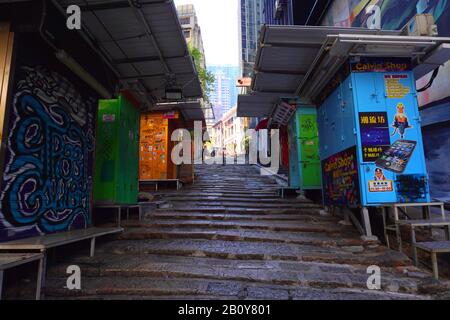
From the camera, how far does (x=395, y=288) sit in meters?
3.20

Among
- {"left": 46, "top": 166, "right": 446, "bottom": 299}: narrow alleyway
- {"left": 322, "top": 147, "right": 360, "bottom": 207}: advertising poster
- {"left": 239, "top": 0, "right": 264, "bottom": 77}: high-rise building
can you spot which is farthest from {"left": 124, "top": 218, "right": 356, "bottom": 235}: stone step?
{"left": 239, "top": 0, "right": 264, "bottom": 77}: high-rise building

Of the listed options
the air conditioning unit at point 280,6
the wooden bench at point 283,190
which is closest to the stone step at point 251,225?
the wooden bench at point 283,190

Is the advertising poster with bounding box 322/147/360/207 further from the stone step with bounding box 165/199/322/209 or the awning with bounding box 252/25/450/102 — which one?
the awning with bounding box 252/25/450/102

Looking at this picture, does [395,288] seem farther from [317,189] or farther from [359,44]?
[317,189]

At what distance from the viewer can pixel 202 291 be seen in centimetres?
313

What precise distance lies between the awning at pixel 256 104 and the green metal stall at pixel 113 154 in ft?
12.3

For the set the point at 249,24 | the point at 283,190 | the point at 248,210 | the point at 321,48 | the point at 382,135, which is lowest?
the point at 248,210

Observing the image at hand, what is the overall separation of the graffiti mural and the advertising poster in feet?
18.8

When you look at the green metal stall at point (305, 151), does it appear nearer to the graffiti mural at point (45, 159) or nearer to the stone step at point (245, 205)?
the stone step at point (245, 205)

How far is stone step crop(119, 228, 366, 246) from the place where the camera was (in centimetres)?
471

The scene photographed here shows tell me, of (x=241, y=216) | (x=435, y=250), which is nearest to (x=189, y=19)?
(x=241, y=216)

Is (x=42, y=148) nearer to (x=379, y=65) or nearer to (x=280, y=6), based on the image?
(x=379, y=65)

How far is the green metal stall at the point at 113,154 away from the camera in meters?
6.27

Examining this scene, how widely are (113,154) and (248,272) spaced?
4665mm
